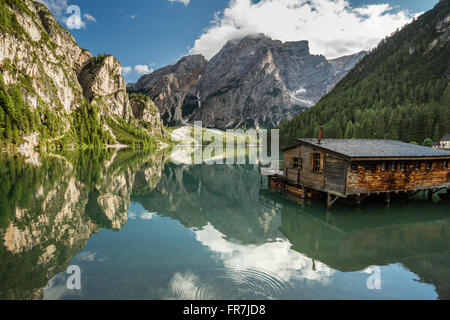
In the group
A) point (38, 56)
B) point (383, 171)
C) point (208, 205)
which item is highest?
point (38, 56)

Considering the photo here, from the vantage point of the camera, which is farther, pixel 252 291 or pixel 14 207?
pixel 14 207

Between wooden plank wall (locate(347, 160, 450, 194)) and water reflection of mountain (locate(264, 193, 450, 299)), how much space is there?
7.85 ft

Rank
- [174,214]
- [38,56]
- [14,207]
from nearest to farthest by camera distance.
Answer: [14,207], [174,214], [38,56]

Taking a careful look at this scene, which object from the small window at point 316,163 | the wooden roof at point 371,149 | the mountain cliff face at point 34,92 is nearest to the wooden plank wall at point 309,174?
the small window at point 316,163

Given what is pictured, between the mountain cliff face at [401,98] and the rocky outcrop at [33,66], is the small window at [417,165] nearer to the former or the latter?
the mountain cliff face at [401,98]

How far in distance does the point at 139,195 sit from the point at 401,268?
28.4 m

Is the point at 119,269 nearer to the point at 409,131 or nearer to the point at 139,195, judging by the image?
the point at 139,195

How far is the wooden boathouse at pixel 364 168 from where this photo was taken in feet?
82.0

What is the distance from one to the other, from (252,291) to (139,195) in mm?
25262

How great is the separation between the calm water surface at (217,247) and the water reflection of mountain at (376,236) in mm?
84

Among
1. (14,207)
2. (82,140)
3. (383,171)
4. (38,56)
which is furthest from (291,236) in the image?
(38,56)

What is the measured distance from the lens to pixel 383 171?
1031 inches

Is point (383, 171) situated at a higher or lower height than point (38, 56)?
lower
